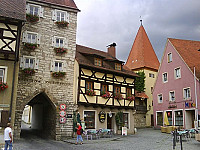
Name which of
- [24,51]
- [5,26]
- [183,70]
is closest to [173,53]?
[183,70]

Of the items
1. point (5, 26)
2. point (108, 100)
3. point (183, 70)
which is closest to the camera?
point (5, 26)

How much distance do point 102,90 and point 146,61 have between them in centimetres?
1736

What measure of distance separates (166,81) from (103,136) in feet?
37.7

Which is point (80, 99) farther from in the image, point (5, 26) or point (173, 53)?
point (173, 53)

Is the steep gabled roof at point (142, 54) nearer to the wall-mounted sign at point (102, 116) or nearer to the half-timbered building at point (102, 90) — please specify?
the half-timbered building at point (102, 90)

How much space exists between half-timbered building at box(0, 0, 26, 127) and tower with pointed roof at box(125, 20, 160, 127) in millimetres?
20118

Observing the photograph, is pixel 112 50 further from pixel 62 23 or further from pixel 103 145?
pixel 103 145

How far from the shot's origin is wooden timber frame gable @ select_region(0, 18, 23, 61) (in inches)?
546

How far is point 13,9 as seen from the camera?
593 inches

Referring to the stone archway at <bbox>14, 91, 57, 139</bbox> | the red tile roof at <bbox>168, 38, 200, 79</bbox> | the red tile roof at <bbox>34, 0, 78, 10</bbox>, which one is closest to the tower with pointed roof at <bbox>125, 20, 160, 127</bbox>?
the red tile roof at <bbox>168, 38, 200, 79</bbox>

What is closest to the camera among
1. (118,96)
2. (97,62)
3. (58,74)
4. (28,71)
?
(28,71)

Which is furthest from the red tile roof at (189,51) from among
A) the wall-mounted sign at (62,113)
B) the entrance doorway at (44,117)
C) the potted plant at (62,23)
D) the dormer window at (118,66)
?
the entrance doorway at (44,117)

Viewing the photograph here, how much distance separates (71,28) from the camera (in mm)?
19438

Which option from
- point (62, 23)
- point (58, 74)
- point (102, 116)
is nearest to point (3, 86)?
point (58, 74)
